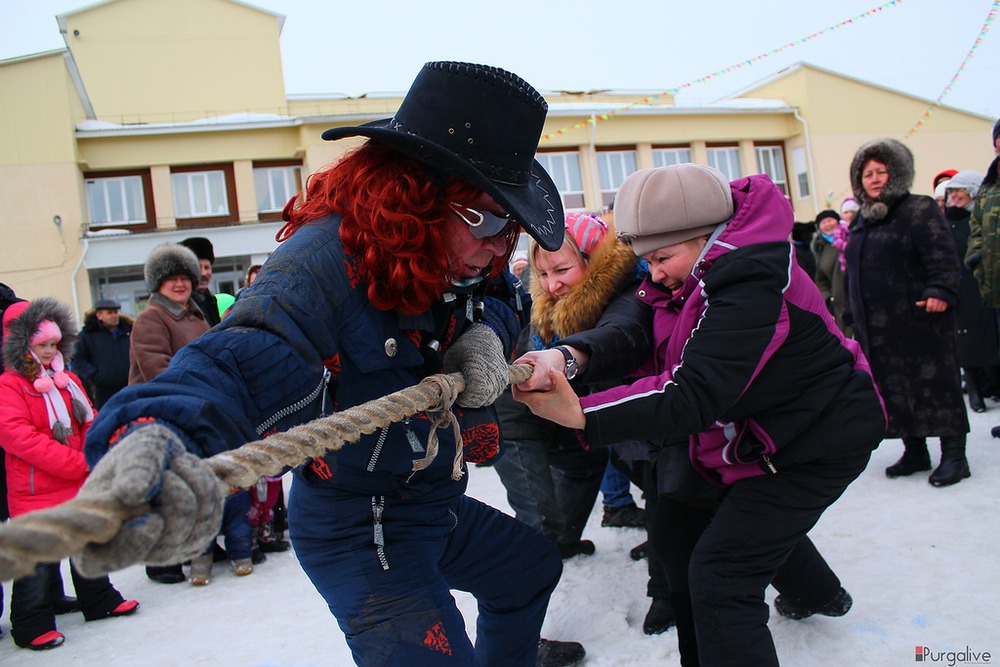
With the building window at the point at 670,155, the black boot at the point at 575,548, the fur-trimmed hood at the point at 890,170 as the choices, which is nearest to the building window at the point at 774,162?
the building window at the point at 670,155

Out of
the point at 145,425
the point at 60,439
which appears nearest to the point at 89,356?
the point at 60,439

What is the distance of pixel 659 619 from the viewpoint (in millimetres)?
2959

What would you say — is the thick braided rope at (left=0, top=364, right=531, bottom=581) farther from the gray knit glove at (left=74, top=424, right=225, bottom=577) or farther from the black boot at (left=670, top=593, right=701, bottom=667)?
the black boot at (left=670, top=593, right=701, bottom=667)

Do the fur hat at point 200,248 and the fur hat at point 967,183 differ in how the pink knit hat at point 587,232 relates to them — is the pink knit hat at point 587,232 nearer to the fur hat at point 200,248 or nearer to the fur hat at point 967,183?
the fur hat at point 200,248

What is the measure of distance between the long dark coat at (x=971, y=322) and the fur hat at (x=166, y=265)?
19.5 feet

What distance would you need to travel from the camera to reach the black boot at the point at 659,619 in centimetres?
296

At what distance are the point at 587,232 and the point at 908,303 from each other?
2.37 meters

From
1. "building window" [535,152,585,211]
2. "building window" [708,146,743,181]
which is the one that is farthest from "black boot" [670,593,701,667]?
"building window" [708,146,743,181]

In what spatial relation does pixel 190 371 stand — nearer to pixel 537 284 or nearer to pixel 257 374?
pixel 257 374

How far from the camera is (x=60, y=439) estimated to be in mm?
3773

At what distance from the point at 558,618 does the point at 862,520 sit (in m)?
1.83

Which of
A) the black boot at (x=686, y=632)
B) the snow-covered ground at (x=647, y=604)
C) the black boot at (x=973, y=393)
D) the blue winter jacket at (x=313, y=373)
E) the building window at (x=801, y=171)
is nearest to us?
A: the blue winter jacket at (x=313, y=373)

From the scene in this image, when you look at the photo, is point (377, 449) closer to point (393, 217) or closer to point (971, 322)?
point (393, 217)

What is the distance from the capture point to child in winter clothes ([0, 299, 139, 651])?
3531mm
